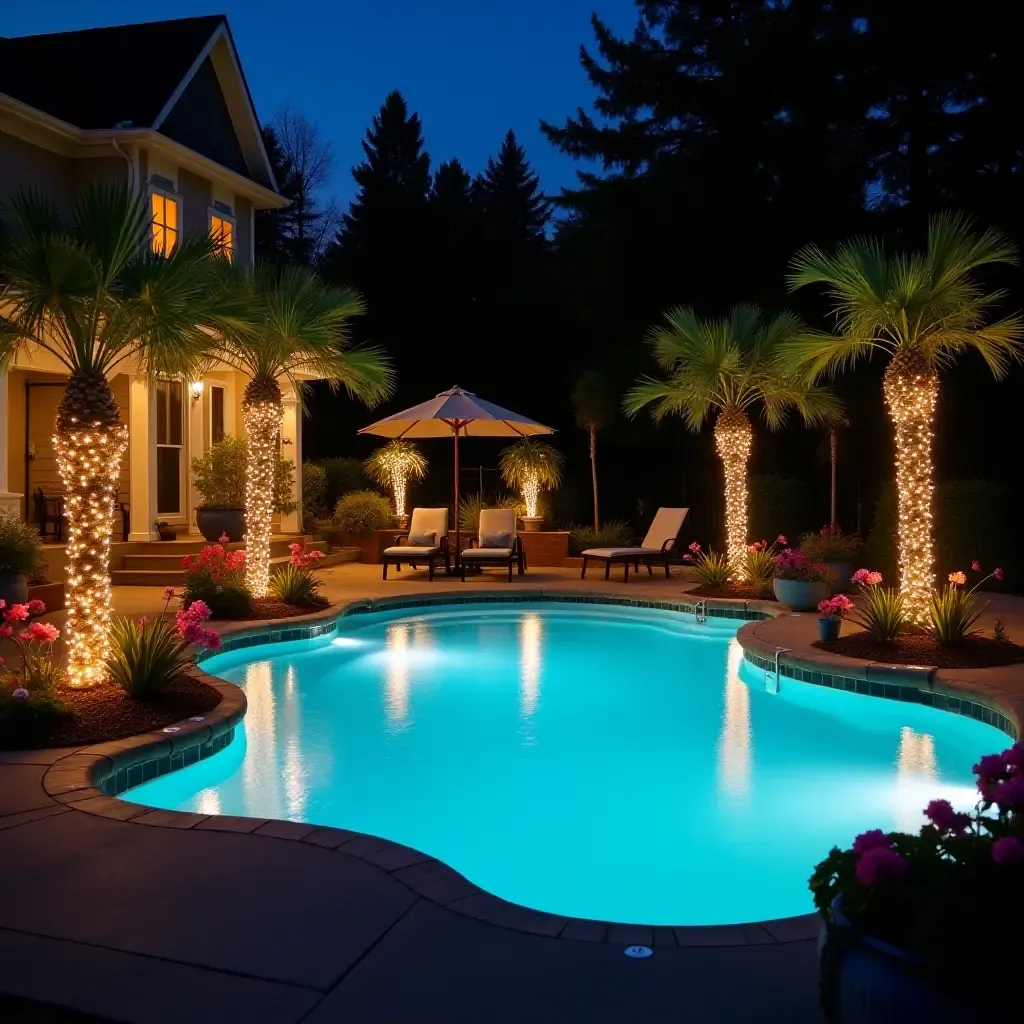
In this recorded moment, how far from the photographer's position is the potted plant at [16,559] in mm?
9906

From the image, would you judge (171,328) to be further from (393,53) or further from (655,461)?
(393,53)

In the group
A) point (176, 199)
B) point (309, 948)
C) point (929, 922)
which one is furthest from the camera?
point (176, 199)

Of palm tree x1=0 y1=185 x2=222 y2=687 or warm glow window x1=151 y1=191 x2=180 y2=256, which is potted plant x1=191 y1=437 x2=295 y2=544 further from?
palm tree x1=0 y1=185 x2=222 y2=687

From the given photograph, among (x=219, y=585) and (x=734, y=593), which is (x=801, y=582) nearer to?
(x=734, y=593)

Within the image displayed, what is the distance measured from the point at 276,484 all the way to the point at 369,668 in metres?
6.50

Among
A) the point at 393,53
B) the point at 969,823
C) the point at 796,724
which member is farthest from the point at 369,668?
the point at 393,53

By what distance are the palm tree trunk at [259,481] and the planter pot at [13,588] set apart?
2.21 metres

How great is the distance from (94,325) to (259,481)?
4.80m

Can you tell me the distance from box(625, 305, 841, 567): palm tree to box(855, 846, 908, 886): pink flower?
10.3 m

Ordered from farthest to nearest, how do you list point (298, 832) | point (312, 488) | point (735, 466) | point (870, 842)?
point (312, 488) < point (735, 466) < point (298, 832) < point (870, 842)

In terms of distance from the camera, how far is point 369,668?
9664 millimetres

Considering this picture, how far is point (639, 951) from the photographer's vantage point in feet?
10.3

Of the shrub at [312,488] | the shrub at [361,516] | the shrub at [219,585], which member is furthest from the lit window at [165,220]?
the shrub at [219,585]

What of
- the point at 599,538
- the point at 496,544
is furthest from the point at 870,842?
the point at 599,538
